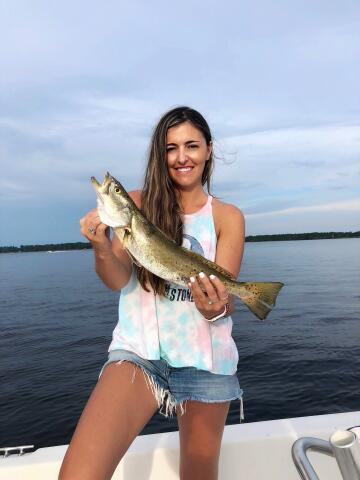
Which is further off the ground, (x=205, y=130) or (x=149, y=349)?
(x=205, y=130)

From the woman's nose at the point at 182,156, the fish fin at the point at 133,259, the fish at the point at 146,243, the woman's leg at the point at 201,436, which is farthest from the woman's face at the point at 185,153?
the woman's leg at the point at 201,436

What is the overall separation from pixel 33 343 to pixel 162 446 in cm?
1415

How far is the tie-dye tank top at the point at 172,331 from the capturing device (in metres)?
3.22

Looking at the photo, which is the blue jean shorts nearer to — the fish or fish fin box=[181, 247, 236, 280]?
the fish

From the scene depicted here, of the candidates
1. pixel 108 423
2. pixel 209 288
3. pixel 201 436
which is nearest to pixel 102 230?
pixel 209 288

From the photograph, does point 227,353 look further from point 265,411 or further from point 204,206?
point 265,411

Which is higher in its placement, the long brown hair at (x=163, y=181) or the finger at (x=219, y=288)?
the long brown hair at (x=163, y=181)

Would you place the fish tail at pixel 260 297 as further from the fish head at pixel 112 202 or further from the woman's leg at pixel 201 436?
the fish head at pixel 112 202

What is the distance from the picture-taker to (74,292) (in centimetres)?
3059

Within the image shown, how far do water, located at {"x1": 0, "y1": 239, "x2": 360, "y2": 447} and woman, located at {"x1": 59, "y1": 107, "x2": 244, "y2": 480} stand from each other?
6322mm

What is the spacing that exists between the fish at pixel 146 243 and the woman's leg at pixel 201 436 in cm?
94

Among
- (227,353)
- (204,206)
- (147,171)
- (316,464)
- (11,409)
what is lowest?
(11,409)

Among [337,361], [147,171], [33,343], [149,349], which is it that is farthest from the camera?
[33,343]

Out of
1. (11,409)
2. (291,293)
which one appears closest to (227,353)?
(11,409)
